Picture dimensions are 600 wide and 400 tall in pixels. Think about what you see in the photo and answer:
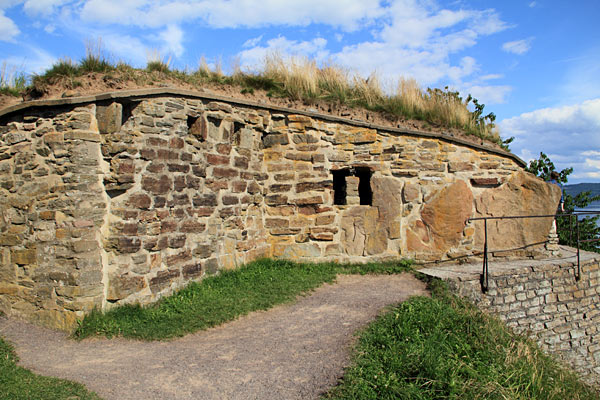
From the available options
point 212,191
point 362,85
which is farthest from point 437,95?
point 212,191

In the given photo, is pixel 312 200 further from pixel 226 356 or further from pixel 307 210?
pixel 226 356

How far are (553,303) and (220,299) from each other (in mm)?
5718

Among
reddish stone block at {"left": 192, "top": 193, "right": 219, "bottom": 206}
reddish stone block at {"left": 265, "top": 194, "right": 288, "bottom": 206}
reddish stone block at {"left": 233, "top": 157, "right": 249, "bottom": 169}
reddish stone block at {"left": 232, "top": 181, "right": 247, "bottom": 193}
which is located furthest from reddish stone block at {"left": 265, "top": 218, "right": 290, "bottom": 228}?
reddish stone block at {"left": 192, "top": 193, "right": 219, "bottom": 206}

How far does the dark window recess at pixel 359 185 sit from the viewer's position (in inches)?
323

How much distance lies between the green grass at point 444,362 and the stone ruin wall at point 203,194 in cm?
262

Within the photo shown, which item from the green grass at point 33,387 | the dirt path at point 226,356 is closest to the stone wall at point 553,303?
the dirt path at point 226,356

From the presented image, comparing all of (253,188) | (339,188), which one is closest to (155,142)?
(253,188)

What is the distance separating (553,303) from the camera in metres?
7.44

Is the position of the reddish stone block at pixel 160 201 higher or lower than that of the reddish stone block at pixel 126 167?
lower

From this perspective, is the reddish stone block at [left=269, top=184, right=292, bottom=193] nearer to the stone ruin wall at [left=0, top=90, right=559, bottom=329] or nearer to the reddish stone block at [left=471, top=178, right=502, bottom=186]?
the stone ruin wall at [left=0, top=90, right=559, bottom=329]

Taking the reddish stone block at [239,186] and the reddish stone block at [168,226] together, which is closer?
the reddish stone block at [168,226]

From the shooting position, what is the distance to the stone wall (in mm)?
6906

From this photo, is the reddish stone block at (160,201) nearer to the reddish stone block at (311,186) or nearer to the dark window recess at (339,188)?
the reddish stone block at (311,186)

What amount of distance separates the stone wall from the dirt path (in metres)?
1.94
